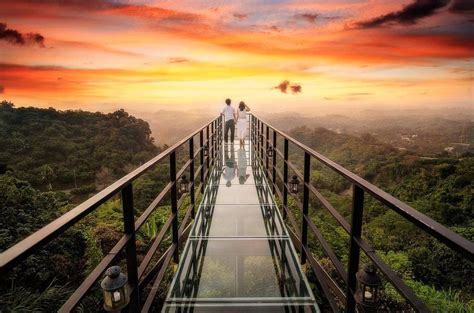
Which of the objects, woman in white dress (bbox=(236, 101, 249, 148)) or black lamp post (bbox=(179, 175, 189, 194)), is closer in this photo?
black lamp post (bbox=(179, 175, 189, 194))

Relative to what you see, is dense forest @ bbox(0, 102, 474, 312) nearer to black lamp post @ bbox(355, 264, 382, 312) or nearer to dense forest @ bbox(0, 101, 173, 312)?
dense forest @ bbox(0, 101, 173, 312)

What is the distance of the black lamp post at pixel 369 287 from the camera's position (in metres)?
1.58

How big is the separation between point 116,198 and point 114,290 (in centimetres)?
2429

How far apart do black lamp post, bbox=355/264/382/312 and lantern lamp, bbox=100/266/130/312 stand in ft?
3.73

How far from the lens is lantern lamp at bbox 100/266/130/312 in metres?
1.51

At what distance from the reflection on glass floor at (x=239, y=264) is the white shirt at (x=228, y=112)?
20.8ft

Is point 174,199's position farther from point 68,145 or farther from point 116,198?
point 68,145

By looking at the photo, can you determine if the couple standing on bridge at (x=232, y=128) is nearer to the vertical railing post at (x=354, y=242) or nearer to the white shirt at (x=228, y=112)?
the white shirt at (x=228, y=112)

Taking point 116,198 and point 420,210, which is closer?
point 420,210

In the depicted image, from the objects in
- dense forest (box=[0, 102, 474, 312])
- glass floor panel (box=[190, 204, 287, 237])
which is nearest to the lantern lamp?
glass floor panel (box=[190, 204, 287, 237])

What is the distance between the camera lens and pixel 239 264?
3531 millimetres

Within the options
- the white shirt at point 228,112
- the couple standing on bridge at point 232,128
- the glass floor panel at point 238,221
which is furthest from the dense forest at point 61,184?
the glass floor panel at point 238,221

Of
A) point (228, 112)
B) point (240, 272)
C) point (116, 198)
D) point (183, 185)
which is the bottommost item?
point (116, 198)

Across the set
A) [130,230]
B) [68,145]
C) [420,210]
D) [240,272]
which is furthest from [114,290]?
[68,145]
